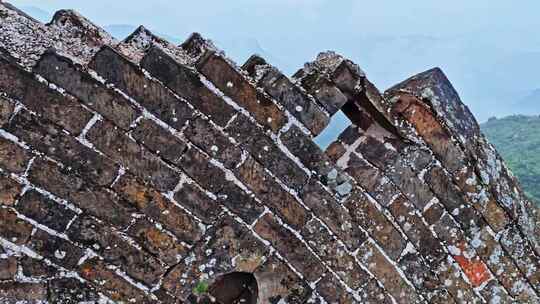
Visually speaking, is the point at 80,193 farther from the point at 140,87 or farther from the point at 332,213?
the point at 332,213

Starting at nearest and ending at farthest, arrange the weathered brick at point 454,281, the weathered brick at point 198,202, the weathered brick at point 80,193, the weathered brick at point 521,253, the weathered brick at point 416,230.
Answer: the weathered brick at point 80,193, the weathered brick at point 198,202, the weathered brick at point 416,230, the weathered brick at point 454,281, the weathered brick at point 521,253

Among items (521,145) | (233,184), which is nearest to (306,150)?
(233,184)

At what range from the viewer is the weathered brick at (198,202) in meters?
3.24

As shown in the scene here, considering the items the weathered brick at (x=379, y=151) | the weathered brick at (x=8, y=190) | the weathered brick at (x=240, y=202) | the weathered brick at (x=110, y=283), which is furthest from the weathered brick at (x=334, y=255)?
the weathered brick at (x=8, y=190)

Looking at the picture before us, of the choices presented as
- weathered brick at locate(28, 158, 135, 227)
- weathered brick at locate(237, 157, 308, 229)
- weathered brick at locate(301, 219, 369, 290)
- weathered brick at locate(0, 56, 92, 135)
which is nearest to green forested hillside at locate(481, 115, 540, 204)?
weathered brick at locate(301, 219, 369, 290)

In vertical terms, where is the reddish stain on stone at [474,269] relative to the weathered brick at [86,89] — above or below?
below

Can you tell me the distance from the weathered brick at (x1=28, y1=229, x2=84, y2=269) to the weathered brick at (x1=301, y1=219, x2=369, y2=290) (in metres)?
1.30

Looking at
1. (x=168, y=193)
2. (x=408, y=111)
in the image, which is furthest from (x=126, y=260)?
(x=408, y=111)

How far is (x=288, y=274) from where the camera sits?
344cm

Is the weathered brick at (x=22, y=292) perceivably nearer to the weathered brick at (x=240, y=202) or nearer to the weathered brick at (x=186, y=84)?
the weathered brick at (x=240, y=202)

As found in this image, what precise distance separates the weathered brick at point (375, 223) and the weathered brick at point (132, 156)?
43.6 inches

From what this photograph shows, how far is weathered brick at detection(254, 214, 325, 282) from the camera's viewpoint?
337cm

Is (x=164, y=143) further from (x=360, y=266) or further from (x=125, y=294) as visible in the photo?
(x=360, y=266)

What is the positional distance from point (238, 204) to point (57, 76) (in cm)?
120
